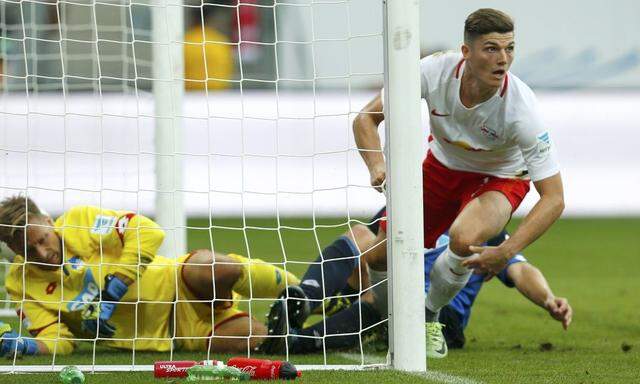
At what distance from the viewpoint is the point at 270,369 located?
4.00m

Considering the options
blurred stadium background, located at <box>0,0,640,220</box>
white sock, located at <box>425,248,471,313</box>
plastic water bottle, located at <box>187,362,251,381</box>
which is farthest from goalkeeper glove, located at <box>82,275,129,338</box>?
blurred stadium background, located at <box>0,0,640,220</box>

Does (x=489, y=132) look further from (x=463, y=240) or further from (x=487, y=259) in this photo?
(x=487, y=259)

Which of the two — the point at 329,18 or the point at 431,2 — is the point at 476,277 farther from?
the point at 431,2

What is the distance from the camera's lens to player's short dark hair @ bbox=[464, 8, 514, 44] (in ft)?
16.0

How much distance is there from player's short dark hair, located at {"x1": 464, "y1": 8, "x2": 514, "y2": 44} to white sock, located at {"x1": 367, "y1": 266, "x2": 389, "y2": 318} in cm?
111

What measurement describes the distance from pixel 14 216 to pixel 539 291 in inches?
97.1

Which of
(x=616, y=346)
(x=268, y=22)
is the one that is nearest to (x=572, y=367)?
(x=616, y=346)

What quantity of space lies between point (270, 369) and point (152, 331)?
4.09 ft

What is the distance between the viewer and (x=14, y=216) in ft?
15.6

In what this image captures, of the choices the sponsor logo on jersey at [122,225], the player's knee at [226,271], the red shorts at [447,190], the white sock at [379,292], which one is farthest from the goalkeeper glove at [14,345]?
the red shorts at [447,190]

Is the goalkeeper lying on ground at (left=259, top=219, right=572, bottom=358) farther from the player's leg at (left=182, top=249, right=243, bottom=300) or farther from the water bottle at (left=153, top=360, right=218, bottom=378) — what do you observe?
the water bottle at (left=153, top=360, right=218, bottom=378)

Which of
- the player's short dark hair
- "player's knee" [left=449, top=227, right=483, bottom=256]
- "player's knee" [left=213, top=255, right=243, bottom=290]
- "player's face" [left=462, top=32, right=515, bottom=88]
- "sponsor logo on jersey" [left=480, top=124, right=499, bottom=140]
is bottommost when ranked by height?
"player's knee" [left=213, top=255, right=243, bottom=290]

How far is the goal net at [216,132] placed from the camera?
424cm

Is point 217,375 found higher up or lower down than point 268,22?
lower down
